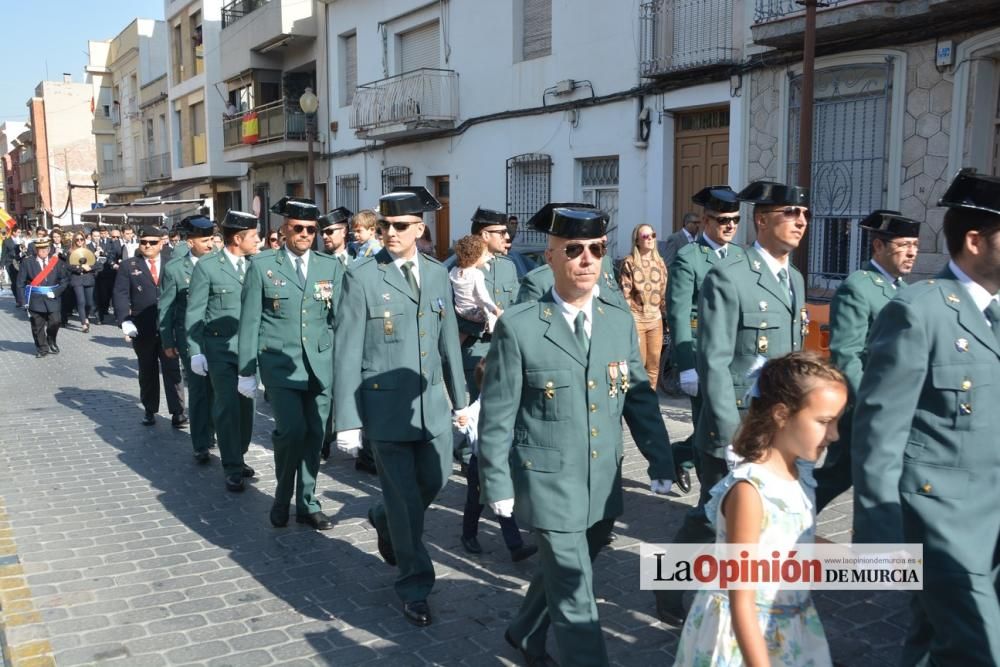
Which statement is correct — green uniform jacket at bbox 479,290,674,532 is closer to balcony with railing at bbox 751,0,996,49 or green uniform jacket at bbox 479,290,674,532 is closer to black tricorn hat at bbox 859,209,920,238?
black tricorn hat at bbox 859,209,920,238

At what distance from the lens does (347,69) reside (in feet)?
75.2

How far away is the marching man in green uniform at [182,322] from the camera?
7.79 m

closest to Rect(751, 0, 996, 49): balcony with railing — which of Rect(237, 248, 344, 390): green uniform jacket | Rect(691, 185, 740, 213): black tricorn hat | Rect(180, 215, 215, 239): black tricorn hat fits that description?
Rect(691, 185, 740, 213): black tricorn hat

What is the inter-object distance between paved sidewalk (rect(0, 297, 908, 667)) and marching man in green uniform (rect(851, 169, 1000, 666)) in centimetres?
124

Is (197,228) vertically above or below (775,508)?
above

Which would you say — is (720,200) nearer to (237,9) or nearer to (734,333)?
(734,333)

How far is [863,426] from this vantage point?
2.88m

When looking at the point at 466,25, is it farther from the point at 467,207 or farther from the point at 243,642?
the point at 243,642

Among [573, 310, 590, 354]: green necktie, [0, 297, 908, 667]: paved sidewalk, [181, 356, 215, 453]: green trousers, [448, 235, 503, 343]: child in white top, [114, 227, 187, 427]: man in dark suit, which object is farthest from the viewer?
[114, 227, 187, 427]: man in dark suit

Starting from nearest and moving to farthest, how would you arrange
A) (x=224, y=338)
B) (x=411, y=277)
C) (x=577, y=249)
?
1. (x=577, y=249)
2. (x=411, y=277)
3. (x=224, y=338)

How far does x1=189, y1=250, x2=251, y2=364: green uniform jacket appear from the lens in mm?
7090

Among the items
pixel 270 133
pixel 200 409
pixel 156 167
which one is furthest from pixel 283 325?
pixel 156 167

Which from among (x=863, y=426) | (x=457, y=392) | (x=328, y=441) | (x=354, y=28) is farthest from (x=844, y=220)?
(x=354, y=28)

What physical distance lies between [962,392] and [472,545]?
10.8 feet
